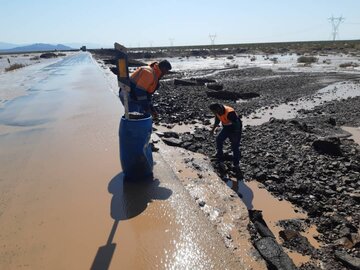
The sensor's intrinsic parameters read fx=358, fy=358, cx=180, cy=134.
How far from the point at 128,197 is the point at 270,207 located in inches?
Answer: 87.7

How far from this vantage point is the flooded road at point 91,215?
379 cm

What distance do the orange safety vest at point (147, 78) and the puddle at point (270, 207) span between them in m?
2.41

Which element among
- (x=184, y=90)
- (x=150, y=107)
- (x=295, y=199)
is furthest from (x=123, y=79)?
(x=184, y=90)

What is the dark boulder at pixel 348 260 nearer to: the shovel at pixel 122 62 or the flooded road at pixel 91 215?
the flooded road at pixel 91 215

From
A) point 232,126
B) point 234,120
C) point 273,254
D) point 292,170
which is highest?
point 234,120

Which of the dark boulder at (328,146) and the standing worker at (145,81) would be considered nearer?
the standing worker at (145,81)

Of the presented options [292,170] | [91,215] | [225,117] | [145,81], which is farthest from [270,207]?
[145,81]

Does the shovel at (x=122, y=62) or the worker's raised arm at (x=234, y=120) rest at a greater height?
the shovel at (x=122, y=62)

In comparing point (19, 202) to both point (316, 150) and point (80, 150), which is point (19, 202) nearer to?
point (80, 150)

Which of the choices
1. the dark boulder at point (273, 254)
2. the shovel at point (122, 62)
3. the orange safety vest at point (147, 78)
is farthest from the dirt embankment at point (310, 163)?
the shovel at point (122, 62)

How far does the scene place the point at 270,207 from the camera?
5629mm

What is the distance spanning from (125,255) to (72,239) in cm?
73

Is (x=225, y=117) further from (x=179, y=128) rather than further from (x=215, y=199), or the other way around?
(x=179, y=128)

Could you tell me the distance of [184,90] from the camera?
17.4 metres
